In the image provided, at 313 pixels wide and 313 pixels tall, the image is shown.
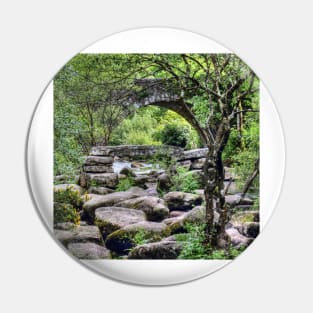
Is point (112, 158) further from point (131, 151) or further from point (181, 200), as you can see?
point (181, 200)

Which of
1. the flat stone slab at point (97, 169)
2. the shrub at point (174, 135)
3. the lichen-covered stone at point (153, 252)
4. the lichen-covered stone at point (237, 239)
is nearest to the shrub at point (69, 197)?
the flat stone slab at point (97, 169)

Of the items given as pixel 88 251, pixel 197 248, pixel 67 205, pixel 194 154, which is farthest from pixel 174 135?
pixel 88 251

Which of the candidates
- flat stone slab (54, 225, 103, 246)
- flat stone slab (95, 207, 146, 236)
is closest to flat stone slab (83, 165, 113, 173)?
flat stone slab (95, 207, 146, 236)

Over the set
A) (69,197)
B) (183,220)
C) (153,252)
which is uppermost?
(69,197)

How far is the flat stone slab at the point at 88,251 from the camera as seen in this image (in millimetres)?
5383

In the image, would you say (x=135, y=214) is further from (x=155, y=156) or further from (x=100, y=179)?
(x=155, y=156)

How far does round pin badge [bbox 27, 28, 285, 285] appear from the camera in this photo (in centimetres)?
538

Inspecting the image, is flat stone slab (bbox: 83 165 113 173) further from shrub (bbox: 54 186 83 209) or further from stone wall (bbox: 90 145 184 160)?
shrub (bbox: 54 186 83 209)

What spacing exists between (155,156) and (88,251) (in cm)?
98

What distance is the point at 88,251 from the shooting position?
17.7 feet

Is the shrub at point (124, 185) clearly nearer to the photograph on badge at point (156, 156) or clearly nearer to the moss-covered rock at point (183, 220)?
the photograph on badge at point (156, 156)

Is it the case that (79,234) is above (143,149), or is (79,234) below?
below
